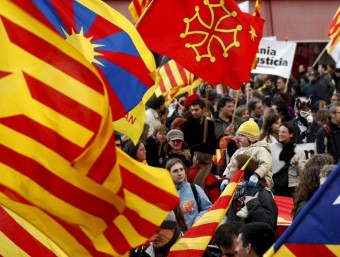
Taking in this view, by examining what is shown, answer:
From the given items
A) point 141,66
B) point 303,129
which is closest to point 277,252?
point 141,66

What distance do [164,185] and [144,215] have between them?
0.64 ft

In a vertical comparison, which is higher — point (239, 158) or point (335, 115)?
point (239, 158)

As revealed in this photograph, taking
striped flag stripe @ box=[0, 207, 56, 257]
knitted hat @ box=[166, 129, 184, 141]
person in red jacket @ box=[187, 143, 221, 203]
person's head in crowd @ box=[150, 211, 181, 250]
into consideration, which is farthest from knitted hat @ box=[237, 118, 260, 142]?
striped flag stripe @ box=[0, 207, 56, 257]

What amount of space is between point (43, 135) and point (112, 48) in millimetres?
3436

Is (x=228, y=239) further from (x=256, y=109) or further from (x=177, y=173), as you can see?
(x=256, y=109)

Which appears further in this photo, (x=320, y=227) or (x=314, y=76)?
(x=314, y=76)

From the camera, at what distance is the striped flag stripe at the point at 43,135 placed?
5734 mm

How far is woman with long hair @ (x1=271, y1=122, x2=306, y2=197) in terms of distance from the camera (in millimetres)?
12344

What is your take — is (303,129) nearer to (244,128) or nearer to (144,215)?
(244,128)

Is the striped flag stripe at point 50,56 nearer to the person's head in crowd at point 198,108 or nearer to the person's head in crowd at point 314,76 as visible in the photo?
the person's head in crowd at point 198,108

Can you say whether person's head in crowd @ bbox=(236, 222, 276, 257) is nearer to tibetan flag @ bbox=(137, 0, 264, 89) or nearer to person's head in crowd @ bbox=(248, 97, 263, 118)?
tibetan flag @ bbox=(137, 0, 264, 89)

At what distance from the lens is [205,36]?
35.8ft

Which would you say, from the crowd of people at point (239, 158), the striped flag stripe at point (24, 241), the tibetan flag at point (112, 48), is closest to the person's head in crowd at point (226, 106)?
the crowd of people at point (239, 158)

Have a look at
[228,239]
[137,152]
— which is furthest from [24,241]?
[137,152]
